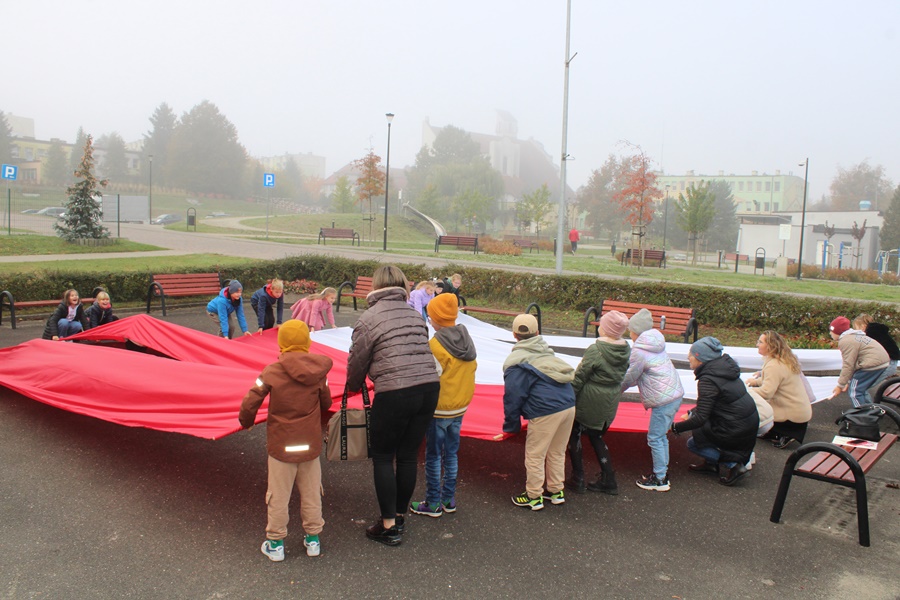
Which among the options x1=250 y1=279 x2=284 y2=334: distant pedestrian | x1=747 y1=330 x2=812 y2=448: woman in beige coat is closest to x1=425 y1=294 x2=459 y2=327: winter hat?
x1=747 y1=330 x2=812 y2=448: woman in beige coat

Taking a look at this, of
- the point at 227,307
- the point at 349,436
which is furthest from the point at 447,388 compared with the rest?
the point at 227,307

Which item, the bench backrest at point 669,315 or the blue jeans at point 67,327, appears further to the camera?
the bench backrest at point 669,315

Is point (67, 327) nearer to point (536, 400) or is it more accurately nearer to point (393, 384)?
point (393, 384)

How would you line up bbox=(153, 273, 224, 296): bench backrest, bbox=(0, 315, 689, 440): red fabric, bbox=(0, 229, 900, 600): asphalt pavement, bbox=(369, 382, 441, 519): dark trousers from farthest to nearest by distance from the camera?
bbox=(153, 273, 224, 296): bench backrest → bbox=(0, 315, 689, 440): red fabric → bbox=(369, 382, 441, 519): dark trousers → bbox=(0, 229, 900, 600): asphalt pavement

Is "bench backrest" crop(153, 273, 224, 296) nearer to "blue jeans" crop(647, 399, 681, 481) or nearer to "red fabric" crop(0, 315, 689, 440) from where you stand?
"red fabric" crop(0, 315, 689, 440)

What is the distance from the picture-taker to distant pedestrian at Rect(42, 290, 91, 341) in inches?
389

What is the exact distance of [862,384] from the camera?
8117 millimetres

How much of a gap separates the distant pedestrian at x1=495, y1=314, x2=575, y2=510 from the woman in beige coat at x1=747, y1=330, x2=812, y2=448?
254 centimetres

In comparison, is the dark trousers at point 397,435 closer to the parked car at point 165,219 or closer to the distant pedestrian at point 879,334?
the distant pedestrian at point 879,334

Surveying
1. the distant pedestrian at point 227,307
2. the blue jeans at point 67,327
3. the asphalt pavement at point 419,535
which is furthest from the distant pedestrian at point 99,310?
the asphalt pavement at point 419,535

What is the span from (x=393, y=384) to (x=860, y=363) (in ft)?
20.6

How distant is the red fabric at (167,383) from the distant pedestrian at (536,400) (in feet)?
1.67

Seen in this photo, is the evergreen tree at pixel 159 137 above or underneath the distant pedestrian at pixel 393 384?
above

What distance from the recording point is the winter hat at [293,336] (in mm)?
4398
